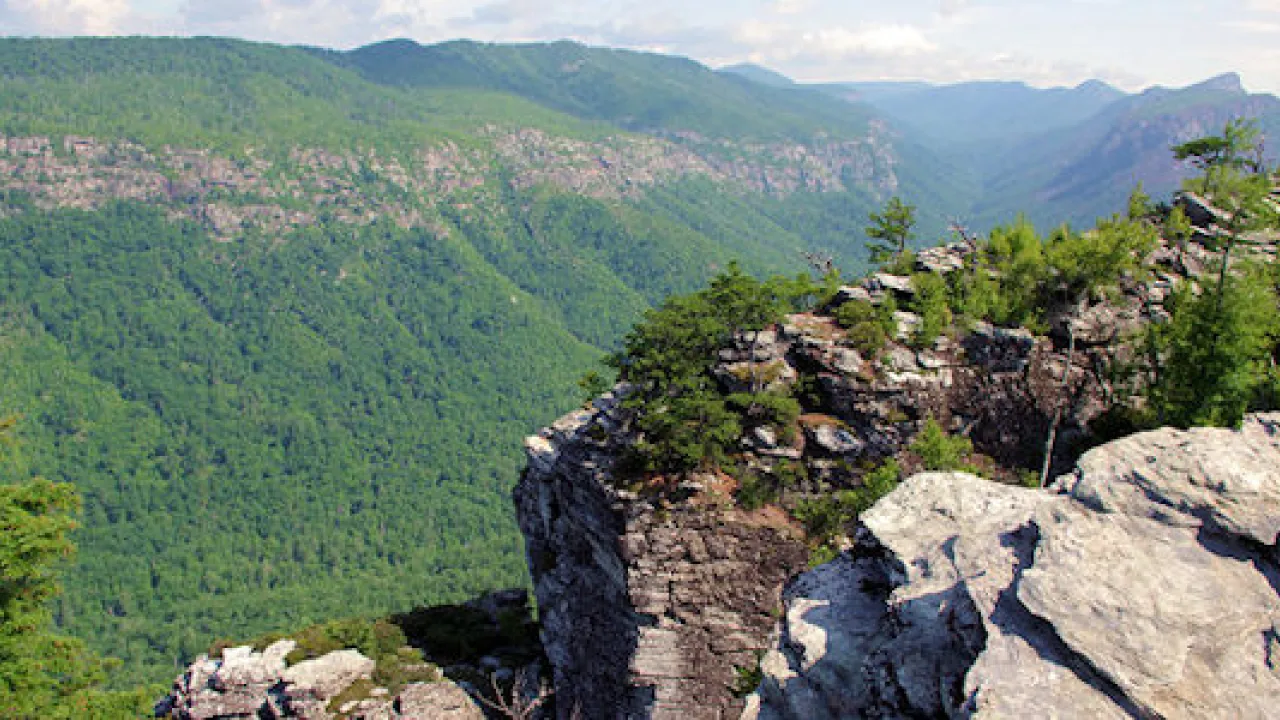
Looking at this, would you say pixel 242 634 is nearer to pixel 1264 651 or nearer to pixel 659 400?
pixel 659 400

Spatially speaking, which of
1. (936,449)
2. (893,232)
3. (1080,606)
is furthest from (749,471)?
(1080,606)

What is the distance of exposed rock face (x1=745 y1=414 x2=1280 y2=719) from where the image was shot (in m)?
10.1

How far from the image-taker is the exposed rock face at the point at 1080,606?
1012 centimetres

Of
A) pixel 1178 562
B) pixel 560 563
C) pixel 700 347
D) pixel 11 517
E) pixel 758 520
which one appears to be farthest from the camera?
pixel 560 563

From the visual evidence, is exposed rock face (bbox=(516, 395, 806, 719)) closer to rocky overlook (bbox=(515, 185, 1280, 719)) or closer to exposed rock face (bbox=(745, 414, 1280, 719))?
rocky overlook (bbox=(515, 185, 1280, 719))

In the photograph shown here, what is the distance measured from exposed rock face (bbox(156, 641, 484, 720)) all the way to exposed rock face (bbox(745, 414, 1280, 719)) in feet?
101

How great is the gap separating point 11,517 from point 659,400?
23.6 m

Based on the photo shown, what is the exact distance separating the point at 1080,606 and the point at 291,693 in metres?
42.4

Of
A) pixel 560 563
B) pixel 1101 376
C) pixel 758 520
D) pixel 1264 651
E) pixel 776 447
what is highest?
pixel 1264 651

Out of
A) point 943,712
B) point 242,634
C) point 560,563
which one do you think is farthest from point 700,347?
point 242,634

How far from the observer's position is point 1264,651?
1045cm

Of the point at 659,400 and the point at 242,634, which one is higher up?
the point at 659,400

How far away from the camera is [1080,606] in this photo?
10.6m

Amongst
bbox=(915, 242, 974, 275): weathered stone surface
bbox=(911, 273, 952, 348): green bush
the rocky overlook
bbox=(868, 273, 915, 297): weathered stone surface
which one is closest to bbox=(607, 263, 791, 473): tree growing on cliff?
the rocky overlook
